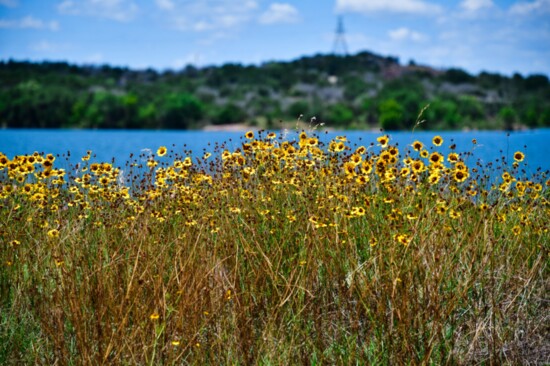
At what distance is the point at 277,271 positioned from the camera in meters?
3.80

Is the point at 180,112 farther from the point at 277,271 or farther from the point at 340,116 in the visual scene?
the point at 277,271

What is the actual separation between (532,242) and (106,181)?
3.44 meters

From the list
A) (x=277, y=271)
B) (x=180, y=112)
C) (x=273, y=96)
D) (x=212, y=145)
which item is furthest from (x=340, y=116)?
(x=277, y=271)

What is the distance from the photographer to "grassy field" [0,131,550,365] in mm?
3395

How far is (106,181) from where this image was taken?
5172mm

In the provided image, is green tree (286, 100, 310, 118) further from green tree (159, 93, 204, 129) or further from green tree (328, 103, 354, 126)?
green tree (159, 93, 204, 129)

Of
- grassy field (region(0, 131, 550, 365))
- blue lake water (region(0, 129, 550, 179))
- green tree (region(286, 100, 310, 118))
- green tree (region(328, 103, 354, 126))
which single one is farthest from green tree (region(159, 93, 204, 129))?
grassy field (region(0, 131, 550, 365))

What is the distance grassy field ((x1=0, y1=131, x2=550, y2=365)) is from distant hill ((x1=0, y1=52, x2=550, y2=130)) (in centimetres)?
6377

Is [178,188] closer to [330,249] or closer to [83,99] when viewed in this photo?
[330,249]

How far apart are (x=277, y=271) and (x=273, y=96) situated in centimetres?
9297

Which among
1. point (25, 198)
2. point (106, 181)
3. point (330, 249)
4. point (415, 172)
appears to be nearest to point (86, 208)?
point (106, 181)

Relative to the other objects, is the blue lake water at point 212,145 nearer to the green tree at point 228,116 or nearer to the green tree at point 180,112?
the green tree at point 228,116

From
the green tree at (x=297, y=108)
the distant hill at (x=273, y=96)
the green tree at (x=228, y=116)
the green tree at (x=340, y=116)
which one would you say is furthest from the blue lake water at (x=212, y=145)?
the green tree at (x=228, y=116)

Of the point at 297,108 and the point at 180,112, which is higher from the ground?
the point at 297,108
